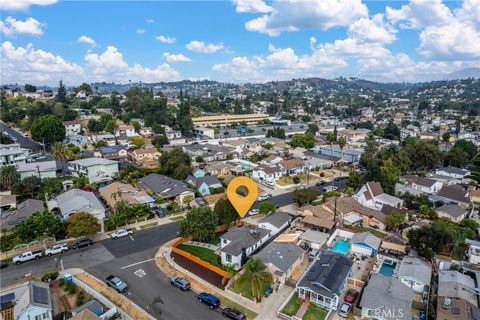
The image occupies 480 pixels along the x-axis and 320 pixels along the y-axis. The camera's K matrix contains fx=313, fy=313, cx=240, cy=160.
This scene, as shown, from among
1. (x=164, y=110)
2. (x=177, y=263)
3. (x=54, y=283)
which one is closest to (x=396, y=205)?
(x=177, y=263)

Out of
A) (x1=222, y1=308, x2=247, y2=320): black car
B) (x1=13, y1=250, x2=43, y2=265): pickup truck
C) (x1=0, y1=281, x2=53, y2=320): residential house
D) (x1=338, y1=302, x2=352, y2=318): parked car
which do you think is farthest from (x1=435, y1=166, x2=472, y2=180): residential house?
(x1=13, y1=250, x2=43, y2=265): pickup truck

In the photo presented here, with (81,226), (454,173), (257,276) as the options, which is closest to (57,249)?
(81,226)

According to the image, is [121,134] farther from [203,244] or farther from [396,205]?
[396,205]

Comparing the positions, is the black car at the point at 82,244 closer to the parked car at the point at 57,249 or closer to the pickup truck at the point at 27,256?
the parked car at the point at 57,249

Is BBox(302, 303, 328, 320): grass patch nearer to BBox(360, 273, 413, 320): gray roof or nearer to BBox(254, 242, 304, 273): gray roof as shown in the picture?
BBox(360, 273, 413, 320): gray roof

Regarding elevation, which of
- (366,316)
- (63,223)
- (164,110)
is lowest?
(366,316)

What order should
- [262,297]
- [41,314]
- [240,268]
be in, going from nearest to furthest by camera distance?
[41,314] < [262,297] < [240,268]
